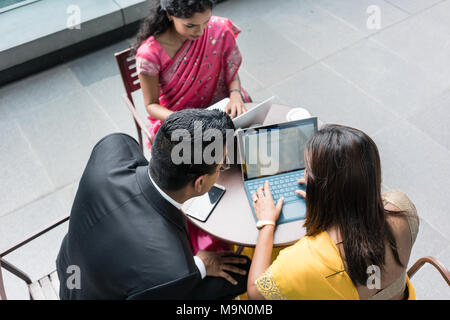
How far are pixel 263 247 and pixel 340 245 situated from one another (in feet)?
1.05

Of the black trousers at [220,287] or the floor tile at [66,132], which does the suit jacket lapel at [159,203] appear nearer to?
the black trousers at [220,287]

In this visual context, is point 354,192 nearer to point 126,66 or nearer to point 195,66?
point 195,66

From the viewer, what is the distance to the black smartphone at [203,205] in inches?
61.7

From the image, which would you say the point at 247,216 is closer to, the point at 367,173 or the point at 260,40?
→ the point at 367,173

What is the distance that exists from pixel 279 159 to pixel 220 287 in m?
0.57

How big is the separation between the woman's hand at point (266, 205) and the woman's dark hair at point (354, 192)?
31 cm

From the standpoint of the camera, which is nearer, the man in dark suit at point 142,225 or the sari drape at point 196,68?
the man in dark suit at point 142,225

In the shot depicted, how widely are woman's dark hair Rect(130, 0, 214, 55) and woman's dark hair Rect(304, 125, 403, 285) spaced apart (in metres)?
0.85

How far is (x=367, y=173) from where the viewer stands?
3.85 ft

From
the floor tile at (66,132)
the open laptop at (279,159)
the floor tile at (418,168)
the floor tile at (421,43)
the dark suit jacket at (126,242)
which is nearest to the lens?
the dark suit jacket at (126,242)

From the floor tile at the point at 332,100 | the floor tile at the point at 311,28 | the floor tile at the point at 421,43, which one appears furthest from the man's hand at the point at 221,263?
the floor tile at the point at 421,43
